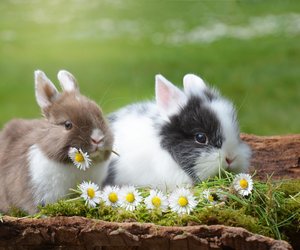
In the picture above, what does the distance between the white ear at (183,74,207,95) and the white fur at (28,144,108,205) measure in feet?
1.78

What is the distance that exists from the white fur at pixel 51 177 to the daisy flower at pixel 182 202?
35 cm

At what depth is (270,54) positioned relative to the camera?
5.38 metres

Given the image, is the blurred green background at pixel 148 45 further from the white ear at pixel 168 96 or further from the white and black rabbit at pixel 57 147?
the white and black rabbit at pixel 57 147

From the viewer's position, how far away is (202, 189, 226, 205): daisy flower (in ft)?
7.88

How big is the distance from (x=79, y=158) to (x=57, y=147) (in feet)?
0.36

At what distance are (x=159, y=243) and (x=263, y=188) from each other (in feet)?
2.15

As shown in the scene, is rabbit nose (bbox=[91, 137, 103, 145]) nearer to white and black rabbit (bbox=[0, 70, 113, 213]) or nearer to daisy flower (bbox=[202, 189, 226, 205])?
white and black rabbit (bbox=[0, 70, 113, 213])

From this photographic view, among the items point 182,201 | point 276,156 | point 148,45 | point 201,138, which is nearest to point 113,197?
point 182,201

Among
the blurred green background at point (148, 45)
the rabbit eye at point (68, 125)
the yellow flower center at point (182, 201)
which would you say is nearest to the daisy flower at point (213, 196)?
the yellow flower center at point (182, 201)

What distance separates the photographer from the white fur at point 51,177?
2459 mm

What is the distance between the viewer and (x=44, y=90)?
99.6 inches

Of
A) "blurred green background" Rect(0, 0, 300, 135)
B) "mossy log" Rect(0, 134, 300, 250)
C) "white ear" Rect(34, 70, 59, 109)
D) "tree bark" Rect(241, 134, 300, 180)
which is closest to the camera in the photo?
"mossy log" Rect(0, 134, 300, 250)

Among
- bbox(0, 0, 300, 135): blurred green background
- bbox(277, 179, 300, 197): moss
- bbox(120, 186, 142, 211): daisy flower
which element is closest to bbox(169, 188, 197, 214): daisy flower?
bbox(120, 186, 142, 211): daisy flower

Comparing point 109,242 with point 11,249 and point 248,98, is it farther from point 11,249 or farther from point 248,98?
point 248,98
